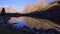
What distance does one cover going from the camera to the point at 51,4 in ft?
35.1

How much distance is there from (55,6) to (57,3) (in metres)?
0.32

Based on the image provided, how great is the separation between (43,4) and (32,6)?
2.60 ft

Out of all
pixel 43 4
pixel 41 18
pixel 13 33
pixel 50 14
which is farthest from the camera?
pixel 43 4

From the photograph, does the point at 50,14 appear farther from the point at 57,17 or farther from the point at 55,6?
the point at 55,6

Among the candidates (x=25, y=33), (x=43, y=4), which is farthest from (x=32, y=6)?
(x=25, y=33)

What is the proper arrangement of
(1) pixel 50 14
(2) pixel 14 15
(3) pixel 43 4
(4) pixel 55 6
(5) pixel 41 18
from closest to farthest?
(2) pixel 14 15 → (5) pixel 41 18 → (1) pixel 50 14 → (4) pixel 55 6 → (3) pixel 43 4

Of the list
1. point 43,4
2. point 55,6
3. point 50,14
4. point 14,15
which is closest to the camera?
point 14,15

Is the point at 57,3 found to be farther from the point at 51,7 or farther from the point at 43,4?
the point at 43,4

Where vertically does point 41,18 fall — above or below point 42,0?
below

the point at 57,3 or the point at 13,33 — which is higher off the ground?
the point at 57,3

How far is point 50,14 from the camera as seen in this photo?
9.26m

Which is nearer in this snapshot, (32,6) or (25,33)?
(25,33)

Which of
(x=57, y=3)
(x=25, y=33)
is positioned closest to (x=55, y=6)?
(x=57, y=3)

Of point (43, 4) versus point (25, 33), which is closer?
point (25, 33)
